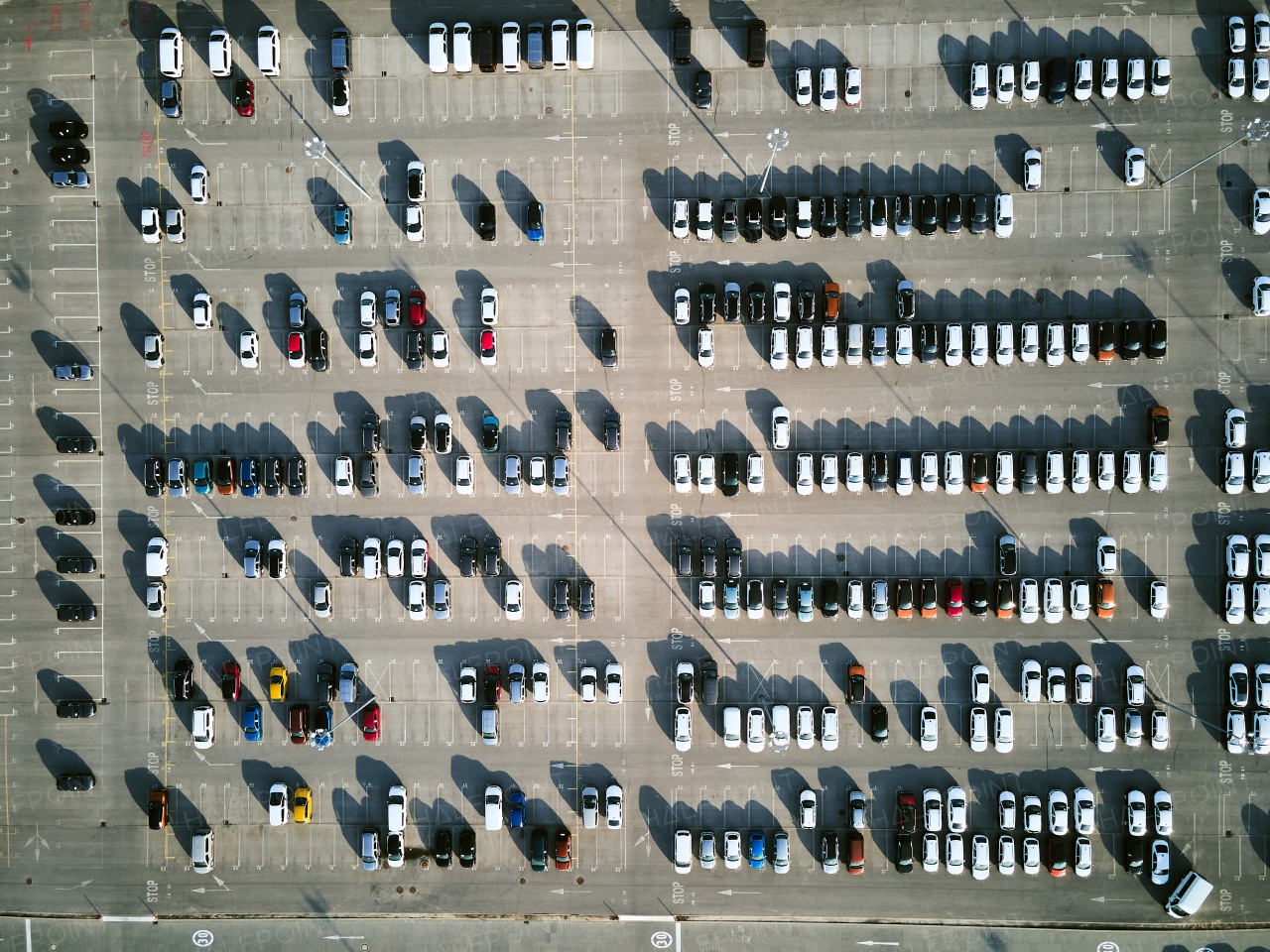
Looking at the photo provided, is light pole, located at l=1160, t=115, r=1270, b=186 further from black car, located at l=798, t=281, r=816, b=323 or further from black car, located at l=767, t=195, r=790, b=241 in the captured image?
black car, located at l=767, t=195, r=790, b=241

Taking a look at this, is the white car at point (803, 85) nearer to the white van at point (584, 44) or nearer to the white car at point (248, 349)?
the white van at point (584, 44)

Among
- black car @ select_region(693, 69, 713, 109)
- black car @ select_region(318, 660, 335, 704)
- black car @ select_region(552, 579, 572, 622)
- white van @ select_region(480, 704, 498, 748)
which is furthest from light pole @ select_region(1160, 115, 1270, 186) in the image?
black car @ select_region(318, 660, 335, 704)

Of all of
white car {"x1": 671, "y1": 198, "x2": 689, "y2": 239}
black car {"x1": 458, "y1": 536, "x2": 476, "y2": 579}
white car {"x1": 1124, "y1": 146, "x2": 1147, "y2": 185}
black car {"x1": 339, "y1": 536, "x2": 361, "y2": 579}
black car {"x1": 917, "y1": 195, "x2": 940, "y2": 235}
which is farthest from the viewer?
black car {"x1": 339, "y1": 536, "x2": 361, "y2": 579}

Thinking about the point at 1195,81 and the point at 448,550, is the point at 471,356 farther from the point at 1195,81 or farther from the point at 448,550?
the point at 1195,81

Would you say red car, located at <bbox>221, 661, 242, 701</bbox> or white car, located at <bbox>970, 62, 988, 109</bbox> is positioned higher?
white car, located at <bbox>970, 62, 988, 109</bbox>

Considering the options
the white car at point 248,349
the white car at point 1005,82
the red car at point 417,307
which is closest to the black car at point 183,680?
the white car at point 248,349

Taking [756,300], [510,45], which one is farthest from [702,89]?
[756,300]
